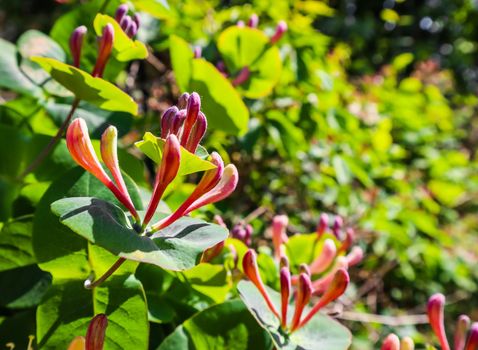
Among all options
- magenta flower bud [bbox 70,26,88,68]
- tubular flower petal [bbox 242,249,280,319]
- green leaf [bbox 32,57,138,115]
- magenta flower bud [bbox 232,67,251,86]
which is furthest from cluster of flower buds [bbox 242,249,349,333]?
magenta flower bud [bbox 232,67,251,86]

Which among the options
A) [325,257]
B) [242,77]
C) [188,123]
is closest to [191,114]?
[188,123]

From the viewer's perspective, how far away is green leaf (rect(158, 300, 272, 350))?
56 centimetres

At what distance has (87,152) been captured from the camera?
17.7 inches

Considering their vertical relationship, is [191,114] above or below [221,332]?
above

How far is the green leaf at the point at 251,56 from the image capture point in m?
0.95

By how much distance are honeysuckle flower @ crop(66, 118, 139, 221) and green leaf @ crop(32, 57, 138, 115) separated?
15 centimetres

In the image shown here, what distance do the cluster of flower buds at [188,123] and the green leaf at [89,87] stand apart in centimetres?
15

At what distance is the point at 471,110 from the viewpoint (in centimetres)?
335

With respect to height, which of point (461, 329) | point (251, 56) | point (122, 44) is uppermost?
point (122, 44)

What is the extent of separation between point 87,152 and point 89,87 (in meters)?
0.19

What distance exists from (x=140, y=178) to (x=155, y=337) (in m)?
0.19

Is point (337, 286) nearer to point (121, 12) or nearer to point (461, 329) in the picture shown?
point (461, 329)

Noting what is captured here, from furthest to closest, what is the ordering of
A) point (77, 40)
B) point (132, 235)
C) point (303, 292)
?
point (77, 40), point (303, 292), point (132, 235)

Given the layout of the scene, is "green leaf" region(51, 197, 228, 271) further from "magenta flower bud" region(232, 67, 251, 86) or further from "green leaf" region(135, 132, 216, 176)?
"magenta flower bud" region(232, 67, 251, 86)
